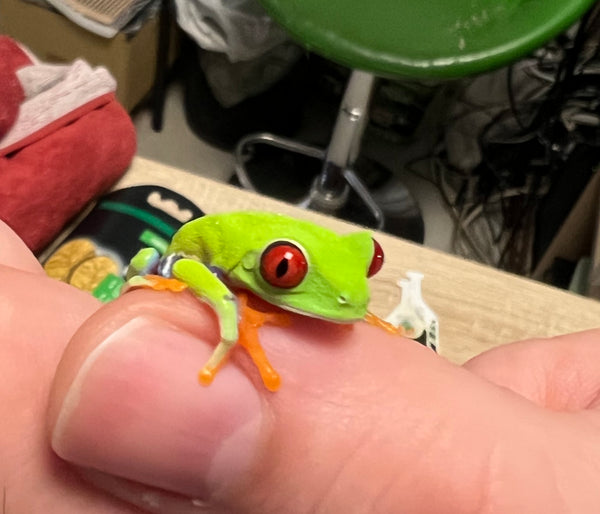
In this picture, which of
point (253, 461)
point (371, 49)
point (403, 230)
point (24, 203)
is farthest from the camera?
point (403, 230)

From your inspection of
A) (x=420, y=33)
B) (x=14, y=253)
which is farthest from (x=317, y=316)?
(x=420, y=33)

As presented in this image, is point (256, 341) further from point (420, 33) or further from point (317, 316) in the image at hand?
point (420, 33)

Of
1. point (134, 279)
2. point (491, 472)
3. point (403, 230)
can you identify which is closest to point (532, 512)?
point (491, 472)

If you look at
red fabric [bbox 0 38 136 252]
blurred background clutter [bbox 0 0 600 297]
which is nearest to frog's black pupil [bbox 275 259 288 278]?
red fabric [bbox 0 38 136 252]

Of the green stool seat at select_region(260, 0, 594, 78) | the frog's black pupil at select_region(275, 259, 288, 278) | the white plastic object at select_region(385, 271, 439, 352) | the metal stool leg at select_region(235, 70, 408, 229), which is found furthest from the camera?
the metal stool leg at select_region(235, 70, 408, 229)

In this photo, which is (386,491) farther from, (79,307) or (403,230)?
(403,230)

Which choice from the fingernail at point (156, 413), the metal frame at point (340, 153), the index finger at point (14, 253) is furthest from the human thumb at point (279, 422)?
the metal frame at point (340, 153)

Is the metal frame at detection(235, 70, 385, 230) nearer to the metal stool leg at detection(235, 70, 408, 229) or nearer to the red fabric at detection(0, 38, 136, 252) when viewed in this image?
the metal stool leg at detection(235, 70, 408, 229)
